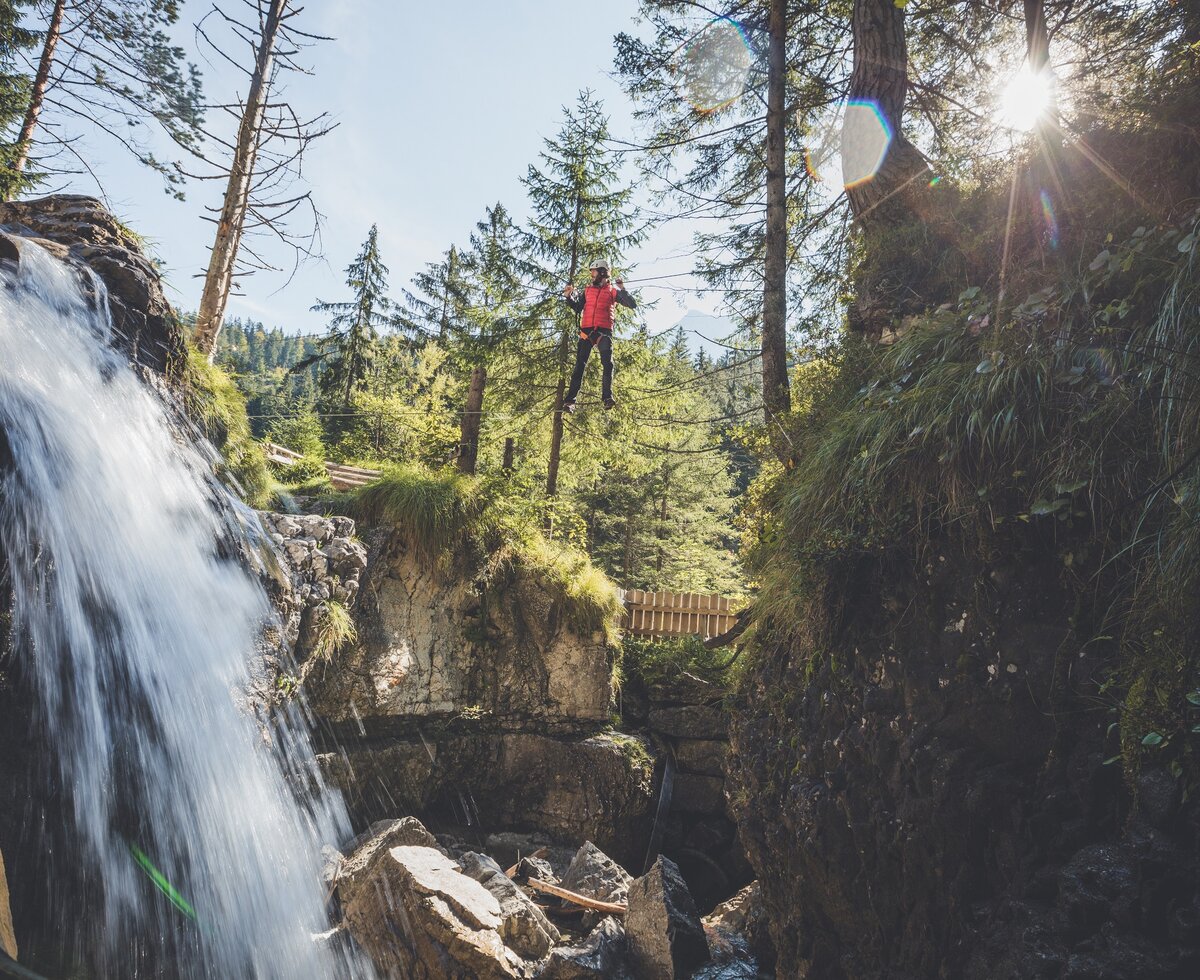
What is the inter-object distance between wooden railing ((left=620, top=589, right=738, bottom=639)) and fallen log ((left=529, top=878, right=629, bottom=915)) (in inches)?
215

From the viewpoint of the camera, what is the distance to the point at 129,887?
3.94 meters

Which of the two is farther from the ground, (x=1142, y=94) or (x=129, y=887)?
(x=1142, y=94)

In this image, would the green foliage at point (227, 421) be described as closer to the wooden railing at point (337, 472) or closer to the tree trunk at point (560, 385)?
the wooden railing at point (337, 472)

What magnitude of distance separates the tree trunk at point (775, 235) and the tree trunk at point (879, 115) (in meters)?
0.93

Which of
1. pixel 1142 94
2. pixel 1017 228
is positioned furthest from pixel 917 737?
pixel 1142 94

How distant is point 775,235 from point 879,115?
1.50m

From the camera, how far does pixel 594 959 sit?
4.83 meters

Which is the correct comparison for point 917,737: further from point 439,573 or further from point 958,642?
point 439,573

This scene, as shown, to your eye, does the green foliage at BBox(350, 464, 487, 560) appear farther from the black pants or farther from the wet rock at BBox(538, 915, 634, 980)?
the wet rock at BBox(538, 915, 634, 980)

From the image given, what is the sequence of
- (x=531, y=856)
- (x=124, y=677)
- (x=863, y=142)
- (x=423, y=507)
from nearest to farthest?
(x=124, y=677) → (x=863, y=142) → (x=531, y=856) → (x=423, y=507)

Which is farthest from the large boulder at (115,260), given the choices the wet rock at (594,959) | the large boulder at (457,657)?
the wet rock at (594,959)

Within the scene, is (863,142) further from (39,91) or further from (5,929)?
(39,91)

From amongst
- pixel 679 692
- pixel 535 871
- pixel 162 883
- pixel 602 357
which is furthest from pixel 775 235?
pixel 162 883

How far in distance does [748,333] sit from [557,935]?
7.26 m
